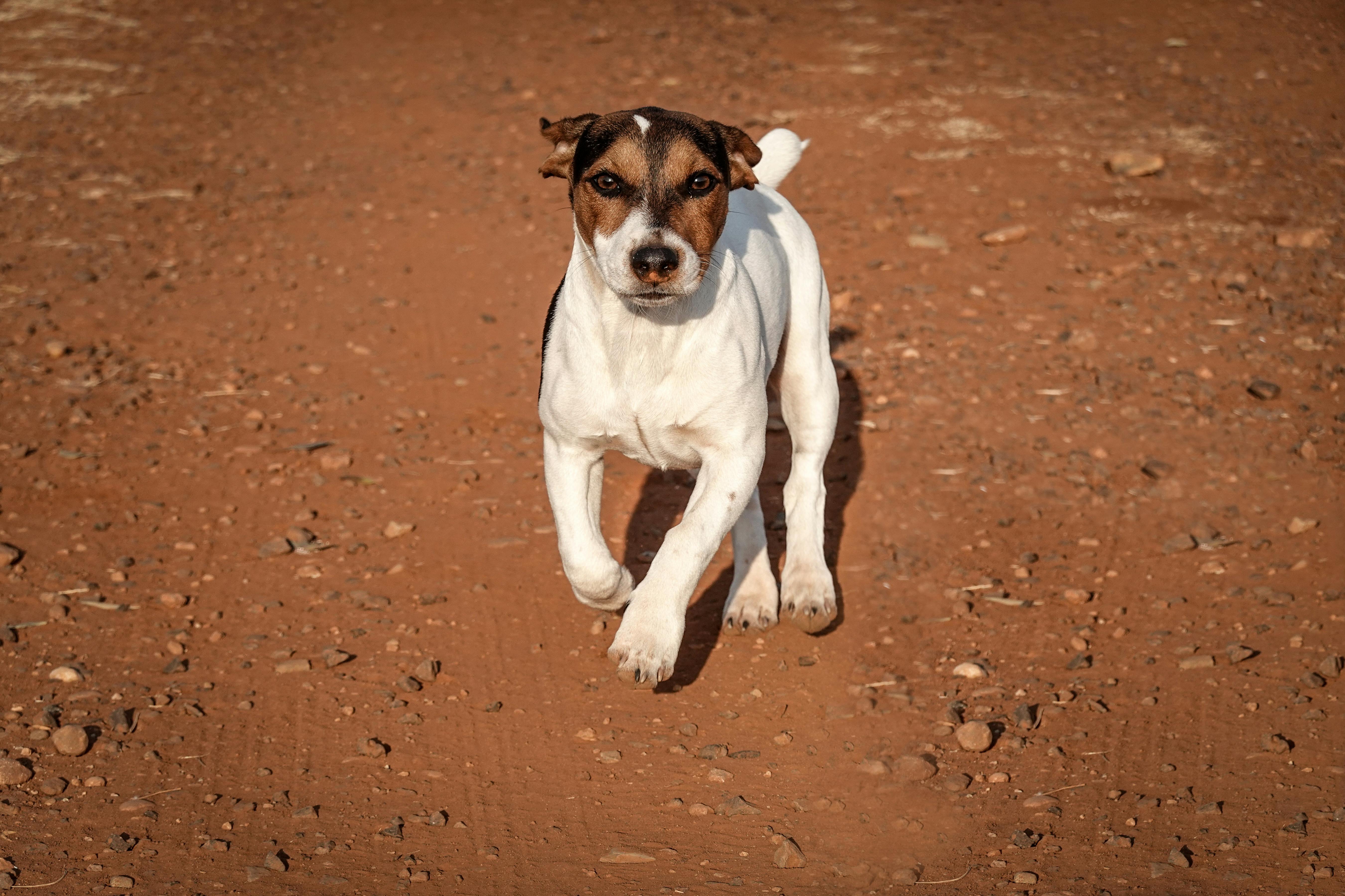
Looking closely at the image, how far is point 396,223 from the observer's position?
10.9m

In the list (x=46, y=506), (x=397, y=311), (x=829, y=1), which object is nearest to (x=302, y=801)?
(x=46, y=506)

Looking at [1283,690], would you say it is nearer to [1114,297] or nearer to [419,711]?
[419,711]

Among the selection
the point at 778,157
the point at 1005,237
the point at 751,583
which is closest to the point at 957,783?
the point at 751,583

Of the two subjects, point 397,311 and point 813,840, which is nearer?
point 813,840

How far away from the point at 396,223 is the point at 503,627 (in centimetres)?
596

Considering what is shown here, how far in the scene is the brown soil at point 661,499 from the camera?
4500 millimetres

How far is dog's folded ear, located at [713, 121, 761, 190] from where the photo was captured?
4.93 meters

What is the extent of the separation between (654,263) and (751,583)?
6.61ft

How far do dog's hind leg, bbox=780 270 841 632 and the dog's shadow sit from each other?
10.4 inches

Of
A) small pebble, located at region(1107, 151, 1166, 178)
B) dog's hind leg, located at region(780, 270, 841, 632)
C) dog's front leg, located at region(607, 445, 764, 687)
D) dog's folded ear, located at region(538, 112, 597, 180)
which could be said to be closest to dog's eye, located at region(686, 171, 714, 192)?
dog's folded ear, located at region(538, 112, 597, 180)

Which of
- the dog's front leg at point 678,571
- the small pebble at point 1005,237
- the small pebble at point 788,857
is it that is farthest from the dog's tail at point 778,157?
the small pebble at point 1005,237

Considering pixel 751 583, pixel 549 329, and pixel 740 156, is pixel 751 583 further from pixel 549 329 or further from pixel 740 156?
pixel 740 156

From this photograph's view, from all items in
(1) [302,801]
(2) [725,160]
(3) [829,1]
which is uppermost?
(2) [725,160]

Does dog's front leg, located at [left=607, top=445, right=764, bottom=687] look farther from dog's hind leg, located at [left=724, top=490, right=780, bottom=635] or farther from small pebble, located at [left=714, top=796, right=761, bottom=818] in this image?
dog's hind leg, located at [left=724, top=490, right=780, bottom=635]
